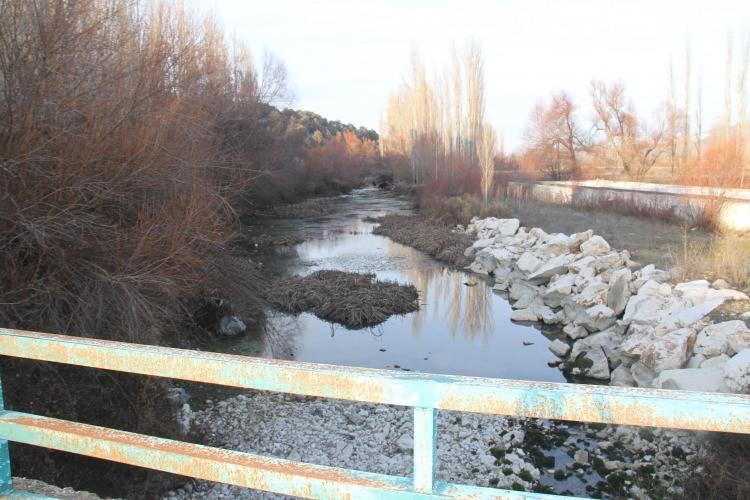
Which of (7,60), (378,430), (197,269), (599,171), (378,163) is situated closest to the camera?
(7,60)

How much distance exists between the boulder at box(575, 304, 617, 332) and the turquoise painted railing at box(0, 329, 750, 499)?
9.07 meters

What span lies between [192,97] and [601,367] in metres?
7.30

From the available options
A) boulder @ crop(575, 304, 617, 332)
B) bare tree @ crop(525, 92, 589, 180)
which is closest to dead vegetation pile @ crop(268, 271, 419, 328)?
boulder @ crop(575, 304, 617, 332)

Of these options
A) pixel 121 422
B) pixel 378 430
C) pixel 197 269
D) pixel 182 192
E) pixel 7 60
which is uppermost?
pixel 7 60

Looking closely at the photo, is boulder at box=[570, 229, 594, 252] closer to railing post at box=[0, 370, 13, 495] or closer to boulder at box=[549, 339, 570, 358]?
boulder at box=[549, 339, 570, 358]

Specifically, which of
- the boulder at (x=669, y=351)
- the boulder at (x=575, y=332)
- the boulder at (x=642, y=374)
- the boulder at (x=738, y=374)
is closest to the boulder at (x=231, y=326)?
the boulder at (x=575, y=332)

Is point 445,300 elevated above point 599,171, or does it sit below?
below

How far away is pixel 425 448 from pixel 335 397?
0.29 metres

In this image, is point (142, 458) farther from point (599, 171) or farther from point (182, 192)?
point (599, 171)

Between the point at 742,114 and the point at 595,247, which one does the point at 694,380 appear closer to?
the point at 595,247

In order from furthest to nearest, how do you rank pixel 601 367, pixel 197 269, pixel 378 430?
pixel 601 367 < pixel 197 269 < pixel 378 430

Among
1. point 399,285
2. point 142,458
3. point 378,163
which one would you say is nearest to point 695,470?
point 142,458

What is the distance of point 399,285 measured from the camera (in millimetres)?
13758

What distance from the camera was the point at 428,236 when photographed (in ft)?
72.3
